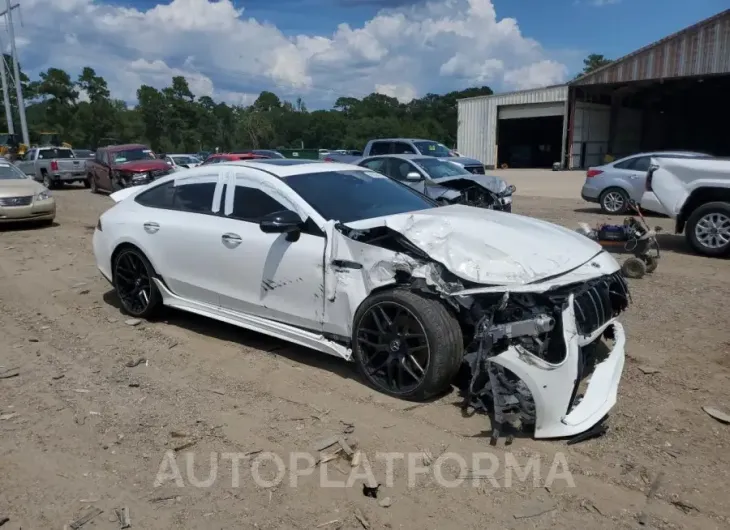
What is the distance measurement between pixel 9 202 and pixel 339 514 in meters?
12.5

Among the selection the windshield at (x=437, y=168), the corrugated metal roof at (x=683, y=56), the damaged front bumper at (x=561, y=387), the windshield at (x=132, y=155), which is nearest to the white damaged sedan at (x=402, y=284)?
the damaged front bumper at (x=561, y=387)

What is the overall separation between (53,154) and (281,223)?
84.5ft

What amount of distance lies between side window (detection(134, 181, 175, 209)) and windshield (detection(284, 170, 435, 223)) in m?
1.49

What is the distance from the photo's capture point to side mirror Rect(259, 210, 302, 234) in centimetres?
449

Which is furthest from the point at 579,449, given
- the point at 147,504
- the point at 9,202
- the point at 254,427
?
the point at 9,202

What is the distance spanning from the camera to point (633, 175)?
14.5 metres

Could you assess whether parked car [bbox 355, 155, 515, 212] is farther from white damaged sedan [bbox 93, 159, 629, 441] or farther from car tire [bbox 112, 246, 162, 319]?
car tire [bbox 112, 246, 162, 319]

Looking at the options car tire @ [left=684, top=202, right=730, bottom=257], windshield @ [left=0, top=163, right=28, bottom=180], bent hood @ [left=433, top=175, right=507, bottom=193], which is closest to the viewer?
car tire @ [left=684, top=202, right=730, bottom=257]

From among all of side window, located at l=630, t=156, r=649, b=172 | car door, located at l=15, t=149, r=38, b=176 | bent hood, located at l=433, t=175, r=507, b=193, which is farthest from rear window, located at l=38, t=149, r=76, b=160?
side window, located at l=630, t=156, r=649, b=172

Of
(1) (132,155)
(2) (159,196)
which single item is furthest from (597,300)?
(1) (132,155)

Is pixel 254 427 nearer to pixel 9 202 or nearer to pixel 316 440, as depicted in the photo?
pixel 316 440

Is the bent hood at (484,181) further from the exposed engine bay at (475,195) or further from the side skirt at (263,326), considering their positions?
the side skirt at (263,326)

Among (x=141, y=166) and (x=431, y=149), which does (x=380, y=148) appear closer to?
(x=431, y=149)

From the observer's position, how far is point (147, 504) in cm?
310
